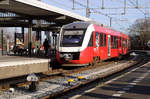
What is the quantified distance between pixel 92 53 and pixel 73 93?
937cm

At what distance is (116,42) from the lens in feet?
87.2

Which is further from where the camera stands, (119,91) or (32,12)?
(32,12)

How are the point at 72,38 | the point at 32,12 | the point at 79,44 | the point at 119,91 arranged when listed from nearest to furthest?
the point at 119,91, the point at 79,44, the point at 72,38, the point at 32,12

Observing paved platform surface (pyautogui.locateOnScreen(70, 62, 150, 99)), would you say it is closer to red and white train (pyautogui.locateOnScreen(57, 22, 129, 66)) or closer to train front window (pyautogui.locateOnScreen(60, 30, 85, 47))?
red and white train (pyautogui.locateOnScreen(57, 22, 129, 66))

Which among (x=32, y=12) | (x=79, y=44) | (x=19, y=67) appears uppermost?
(x=32, y=12)

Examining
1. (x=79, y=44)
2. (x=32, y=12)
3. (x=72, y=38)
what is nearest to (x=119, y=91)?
(x=79, y=44)

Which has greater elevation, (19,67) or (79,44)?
(79,44)

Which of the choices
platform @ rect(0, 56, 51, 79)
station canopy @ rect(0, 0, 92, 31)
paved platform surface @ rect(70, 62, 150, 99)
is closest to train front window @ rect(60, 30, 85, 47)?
platform @ rect(0, 56, 51, 79)

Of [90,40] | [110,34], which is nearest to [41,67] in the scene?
[90,40]

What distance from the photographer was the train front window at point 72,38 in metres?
17.8

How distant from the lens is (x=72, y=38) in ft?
59.5

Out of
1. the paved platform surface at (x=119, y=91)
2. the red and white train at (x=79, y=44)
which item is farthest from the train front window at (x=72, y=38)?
the paved platform surface at (x=119, y=91)

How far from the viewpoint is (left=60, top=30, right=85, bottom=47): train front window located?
703 inches

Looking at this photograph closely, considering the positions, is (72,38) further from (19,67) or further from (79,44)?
(19,67)
